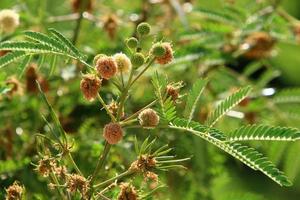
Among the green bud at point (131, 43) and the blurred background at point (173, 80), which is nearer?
the green bud at point (131, 43)

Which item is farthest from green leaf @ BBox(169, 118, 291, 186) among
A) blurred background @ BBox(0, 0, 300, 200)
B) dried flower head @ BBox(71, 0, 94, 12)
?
dried flower head @ BBox(71, 0, 94, 12)

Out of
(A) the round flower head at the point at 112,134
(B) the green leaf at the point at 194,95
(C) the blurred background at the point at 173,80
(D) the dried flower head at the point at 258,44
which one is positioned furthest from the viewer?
(D) the dried flower head at the point at 258,44

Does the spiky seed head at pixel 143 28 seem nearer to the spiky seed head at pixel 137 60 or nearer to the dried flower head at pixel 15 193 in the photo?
the spiky seed head at pixel 137 60

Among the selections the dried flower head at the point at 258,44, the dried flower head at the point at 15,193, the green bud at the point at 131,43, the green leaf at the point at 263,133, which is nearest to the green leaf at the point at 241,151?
the green leaf at the point at 263,133

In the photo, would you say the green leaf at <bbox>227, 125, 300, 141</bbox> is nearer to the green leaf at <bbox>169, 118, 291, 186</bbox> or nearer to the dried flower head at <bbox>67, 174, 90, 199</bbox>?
the green leaf at <bbox>169, 118, 291, 186</bbox>

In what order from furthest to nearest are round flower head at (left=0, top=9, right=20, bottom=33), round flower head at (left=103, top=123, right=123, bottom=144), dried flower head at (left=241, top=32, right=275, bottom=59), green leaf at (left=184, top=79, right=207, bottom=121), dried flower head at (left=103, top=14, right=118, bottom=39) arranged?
dried flower head at (left=241, top=32, right=275, bottom=59)
dried flower head at (left=103, top=14, right=118, bottom=39)
round flower head at (left=0, top=9, right=20, bottom=33)
green leaf at (left=184, top=79, right=207, bottom=121)
round flower head at (left=103, top=123, right=123, bottom=144)

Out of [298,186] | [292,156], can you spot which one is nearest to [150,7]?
[292,156]

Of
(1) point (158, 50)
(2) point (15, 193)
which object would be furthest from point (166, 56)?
(2) point (15, 193)
